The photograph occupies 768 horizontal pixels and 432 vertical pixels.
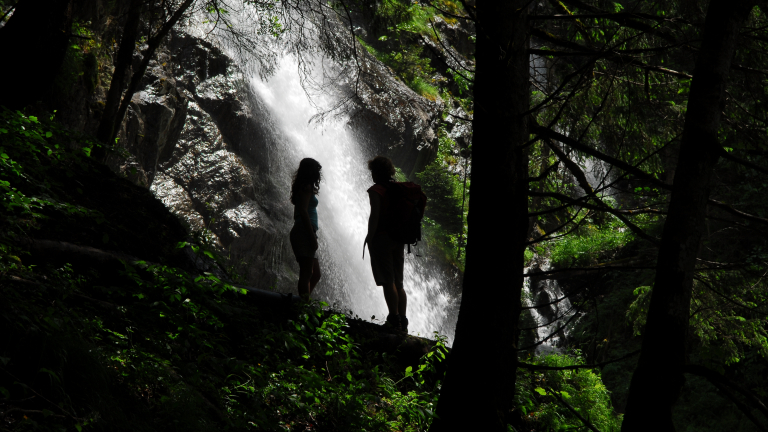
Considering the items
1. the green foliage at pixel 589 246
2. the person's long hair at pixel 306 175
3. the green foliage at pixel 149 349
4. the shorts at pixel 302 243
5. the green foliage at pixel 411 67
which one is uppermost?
the green foliage at pixel 411 67

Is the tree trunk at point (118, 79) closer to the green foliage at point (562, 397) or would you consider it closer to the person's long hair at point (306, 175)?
the person's long hair at point (306, 175)

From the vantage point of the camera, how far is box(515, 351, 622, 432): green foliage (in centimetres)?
479

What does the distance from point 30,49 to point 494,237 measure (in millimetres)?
4088

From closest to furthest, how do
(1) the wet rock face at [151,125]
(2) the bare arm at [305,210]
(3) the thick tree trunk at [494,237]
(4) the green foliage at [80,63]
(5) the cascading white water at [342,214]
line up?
(3) the thick tree trunk at [494,237] → (2) the bare arm at [305,210] → (4) the green foliage at [80,63] → (1) the wet rock face at [151,125] → (5) the cascading white water at [342,214]

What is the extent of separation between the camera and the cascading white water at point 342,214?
12469 mm

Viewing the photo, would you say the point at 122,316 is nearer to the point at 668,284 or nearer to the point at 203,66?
the point at 668,284

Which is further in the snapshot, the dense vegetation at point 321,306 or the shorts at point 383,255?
the shorts at point 383,255

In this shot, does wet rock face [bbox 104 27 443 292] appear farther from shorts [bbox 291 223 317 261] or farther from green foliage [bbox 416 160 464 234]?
shorts [bbox 291 223 317 261]

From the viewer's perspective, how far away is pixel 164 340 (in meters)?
3.12

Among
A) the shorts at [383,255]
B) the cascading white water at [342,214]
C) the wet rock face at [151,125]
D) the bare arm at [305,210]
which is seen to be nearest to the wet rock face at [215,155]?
the wet rock face at [151,125]

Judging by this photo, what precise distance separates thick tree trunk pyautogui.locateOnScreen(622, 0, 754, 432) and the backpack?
2.76 m

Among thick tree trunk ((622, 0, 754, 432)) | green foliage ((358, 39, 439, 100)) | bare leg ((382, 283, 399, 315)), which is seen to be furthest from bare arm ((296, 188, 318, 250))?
green foliage ((358, 39, 439, 100))

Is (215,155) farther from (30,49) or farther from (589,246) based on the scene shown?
(589,246)

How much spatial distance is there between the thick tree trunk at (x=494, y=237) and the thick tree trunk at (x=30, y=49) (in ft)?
12.1
